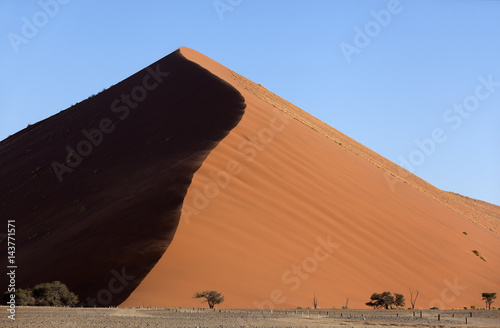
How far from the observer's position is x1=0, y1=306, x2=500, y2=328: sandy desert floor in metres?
16.7

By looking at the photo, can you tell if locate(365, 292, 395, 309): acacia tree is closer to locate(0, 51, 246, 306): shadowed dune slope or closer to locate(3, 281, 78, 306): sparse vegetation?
locate(0, 51, 246, 306): shadowed dune slope

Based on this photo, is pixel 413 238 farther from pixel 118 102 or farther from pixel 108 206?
pixel 118 102

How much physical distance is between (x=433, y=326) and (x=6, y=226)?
22.9 meters

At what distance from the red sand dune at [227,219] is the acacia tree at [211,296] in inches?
13.1

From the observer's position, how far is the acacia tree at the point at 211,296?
20.8 m

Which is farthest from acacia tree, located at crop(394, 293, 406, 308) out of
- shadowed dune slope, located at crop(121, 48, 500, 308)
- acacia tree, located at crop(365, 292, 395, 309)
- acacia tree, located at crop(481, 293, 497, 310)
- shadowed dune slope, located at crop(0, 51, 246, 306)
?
shadowed dune slope, located at crop(0, 51, 246, 306)

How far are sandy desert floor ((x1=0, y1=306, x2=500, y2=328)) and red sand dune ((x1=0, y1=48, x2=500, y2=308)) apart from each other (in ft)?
3.75

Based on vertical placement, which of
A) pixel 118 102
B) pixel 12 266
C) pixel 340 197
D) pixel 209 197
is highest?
pixel 118 102

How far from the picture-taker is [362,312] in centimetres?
2216

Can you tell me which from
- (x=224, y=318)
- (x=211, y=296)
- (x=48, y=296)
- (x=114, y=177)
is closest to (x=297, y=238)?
(x=211, y=296)

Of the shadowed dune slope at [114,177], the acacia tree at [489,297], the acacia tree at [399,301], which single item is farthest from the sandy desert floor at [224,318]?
the acacia tree at [489,297]

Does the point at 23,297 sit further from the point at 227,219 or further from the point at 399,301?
the point at 399,301

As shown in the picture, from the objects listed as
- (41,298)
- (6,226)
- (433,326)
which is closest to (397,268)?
(433,326)

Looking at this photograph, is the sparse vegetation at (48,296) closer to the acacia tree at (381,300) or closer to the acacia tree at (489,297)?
the acacia tree at (381,300)
